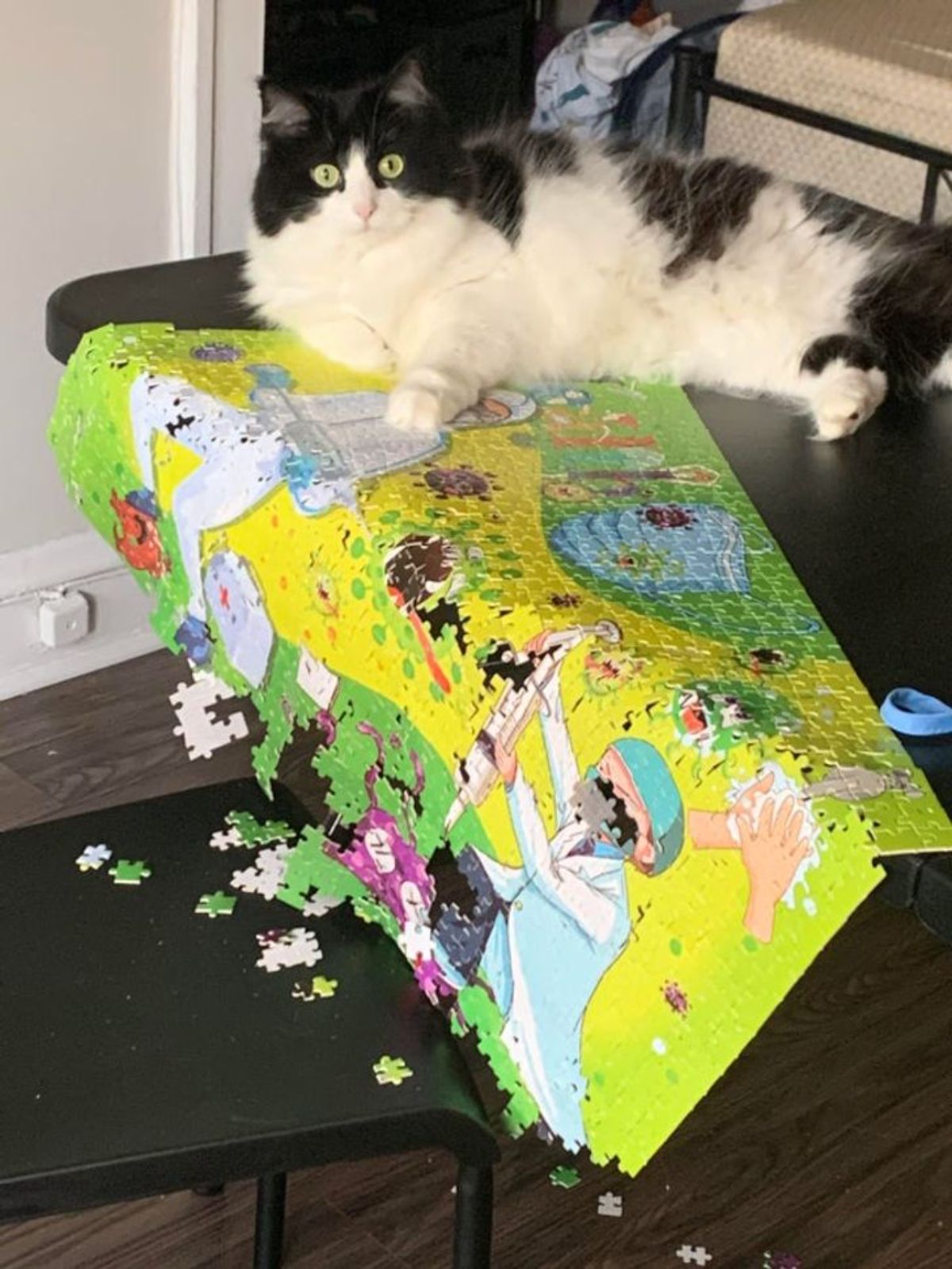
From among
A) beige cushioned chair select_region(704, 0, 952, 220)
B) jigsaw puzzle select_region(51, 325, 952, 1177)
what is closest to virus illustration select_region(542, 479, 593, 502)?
jigsaw puzzle select_region(51, 325, 952, 1177)

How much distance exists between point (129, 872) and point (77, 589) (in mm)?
1223

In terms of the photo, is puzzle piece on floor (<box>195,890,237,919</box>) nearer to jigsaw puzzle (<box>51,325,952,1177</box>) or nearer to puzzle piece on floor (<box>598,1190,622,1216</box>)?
jigsaw puzzle (<box>51,325,952,1177</box>)

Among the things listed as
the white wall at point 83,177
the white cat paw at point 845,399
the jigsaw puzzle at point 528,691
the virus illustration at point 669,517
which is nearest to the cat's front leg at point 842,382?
the white cat paw at point 845,399

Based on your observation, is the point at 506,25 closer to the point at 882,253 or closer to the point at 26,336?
the point at 26,336

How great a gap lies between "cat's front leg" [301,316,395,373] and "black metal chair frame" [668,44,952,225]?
0.53 metres

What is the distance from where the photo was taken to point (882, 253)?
5.01ft

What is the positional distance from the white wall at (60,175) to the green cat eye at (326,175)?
71 centimetres

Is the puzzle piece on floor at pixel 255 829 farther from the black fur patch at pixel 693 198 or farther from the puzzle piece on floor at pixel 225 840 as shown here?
the black fur patch at pixel 693 198

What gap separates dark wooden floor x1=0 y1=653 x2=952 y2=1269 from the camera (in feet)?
5.40

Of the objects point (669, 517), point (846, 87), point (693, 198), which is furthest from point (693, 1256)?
point (846, 87)

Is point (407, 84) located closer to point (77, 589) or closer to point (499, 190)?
point (499, 190)

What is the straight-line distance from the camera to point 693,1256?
5.45 ft

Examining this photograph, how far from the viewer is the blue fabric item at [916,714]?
900mm

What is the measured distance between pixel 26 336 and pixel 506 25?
144 centimetres
